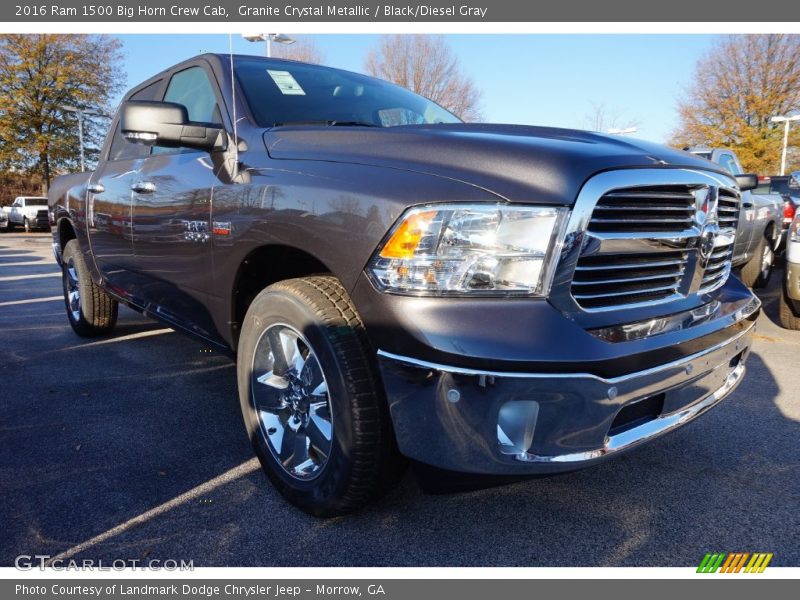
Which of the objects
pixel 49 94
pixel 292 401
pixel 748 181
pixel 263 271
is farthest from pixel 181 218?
pixel 49 94

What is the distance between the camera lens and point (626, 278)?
1855 millimetres

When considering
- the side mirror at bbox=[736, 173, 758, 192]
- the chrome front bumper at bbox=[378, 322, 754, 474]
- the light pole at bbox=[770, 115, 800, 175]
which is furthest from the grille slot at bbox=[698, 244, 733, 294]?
the light pole at bbox=[770, 115, 800, 175]

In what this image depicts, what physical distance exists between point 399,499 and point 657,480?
3.57 ft

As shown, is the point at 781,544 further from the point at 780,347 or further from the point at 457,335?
the point at 780,347

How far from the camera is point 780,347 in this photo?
471cm

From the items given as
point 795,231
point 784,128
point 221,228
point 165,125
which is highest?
point 784,128

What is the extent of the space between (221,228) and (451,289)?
4.10 feet

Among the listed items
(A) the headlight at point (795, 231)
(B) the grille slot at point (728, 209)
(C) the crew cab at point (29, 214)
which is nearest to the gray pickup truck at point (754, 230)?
(A) the headlight at point (795, 231)

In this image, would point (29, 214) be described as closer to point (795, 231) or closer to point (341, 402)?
point (795, 231)

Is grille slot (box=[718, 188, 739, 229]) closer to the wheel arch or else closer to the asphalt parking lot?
the asphalt parking lot

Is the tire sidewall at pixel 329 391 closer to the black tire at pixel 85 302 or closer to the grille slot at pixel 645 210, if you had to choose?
the grille slot at pixel 645 210

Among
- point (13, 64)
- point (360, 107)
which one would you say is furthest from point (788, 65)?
point (13, 64)

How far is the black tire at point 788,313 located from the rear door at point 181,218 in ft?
16.4

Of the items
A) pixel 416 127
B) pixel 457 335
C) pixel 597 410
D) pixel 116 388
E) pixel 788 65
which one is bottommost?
pixel 116 388
